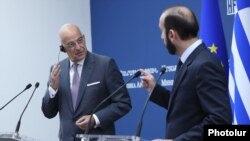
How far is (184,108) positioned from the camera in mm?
2285

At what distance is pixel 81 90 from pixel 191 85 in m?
1.24

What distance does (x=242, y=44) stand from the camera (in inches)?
135

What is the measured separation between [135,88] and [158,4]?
3.30 feet

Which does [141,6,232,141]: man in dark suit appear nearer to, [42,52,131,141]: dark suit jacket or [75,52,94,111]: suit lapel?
[42,52,131,141]: dark suit jacket

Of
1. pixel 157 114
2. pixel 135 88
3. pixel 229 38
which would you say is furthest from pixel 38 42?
pixel 229 38

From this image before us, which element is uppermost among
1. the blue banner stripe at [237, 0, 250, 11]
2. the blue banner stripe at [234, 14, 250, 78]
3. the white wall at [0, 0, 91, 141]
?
the blue banner stripe at [237, 0, 250, 11]

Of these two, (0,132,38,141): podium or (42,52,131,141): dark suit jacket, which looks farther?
(42,52,131,141): dark suit jacket

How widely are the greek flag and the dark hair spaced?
160cm

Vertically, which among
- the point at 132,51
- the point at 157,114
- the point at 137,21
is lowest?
the point at 157,114

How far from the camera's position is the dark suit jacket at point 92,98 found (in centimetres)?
327

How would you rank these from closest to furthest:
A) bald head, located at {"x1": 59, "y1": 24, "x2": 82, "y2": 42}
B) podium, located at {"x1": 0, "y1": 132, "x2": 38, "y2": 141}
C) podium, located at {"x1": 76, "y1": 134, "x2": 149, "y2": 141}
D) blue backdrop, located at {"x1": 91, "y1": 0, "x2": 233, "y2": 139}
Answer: podium, located at {"x1": 76, "y1": 134, "x2": 149, "y2": 141}, podium, located at {"x1": 0, "y1": 132, "x2": 38, "y2": 141}, bald head, located at {"x1": 59, "y1": 24, "x2": 82, "y2": 42}, blue backdrop, located at {"x1": 91, "y1": 0, "x2": 233, "y2": 139}

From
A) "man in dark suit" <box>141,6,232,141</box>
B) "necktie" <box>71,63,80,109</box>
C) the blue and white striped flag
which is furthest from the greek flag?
"man in dark suit" <box>141,6,232,141</box>

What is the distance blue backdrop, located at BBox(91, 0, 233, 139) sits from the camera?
17.0ft

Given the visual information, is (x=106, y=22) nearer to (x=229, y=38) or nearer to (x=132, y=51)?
(x=132, y=51)
